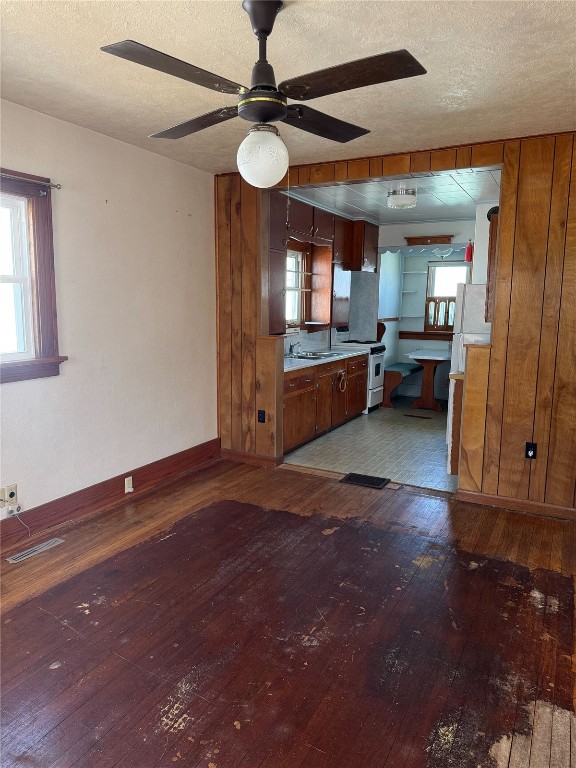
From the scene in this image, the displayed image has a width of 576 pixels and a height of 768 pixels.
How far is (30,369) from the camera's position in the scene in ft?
10.1

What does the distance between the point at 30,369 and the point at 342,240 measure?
4444mm

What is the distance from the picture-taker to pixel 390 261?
7859 millimetres

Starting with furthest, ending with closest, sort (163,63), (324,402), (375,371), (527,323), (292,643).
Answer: (375,371) → (324,402) → (527,323) → (292,643) → (163,63)

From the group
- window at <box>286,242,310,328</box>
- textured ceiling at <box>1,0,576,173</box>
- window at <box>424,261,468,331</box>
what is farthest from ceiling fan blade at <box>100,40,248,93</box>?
window at <box>424,261,468,331</box>

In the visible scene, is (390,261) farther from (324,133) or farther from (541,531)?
A: (324,133)

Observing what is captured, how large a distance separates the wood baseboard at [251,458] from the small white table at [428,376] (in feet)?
10.4

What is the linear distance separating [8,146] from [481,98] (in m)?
2.59

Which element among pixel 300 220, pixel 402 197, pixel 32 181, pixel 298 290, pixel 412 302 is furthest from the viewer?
pixel 412 302

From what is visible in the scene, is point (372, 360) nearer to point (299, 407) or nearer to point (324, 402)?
point (324, 402)

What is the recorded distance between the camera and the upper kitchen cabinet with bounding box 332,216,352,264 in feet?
20.8

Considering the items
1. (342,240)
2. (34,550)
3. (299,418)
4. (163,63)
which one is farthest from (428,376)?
(163,63)

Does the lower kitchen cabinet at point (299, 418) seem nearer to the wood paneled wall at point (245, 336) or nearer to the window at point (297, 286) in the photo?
the wood paneled wall at point (245, 336)

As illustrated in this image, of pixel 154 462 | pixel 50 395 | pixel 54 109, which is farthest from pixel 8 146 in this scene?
pixel 154 462

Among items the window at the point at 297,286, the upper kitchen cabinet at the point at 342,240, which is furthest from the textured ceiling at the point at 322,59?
the upper kitchen cabinet at the point at 342,240
